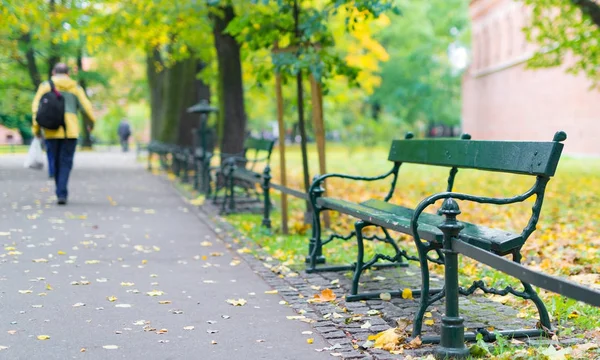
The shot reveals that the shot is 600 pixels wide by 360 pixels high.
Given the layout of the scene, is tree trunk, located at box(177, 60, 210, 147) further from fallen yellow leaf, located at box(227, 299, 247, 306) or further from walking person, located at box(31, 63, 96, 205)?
fallen yellow leaf, located at box(227, 299, 247, 306)

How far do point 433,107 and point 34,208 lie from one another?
48952 millimetres

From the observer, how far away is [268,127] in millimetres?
65625

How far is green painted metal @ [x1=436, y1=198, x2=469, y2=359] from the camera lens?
14.3ft

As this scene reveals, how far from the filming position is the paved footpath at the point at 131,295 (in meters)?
4.67

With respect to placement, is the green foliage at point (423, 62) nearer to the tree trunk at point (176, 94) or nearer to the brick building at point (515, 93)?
the brick building at point (515, 93)

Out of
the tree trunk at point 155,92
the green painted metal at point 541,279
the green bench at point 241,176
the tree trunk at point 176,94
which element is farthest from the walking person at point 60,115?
the tree trunk at point 155,92

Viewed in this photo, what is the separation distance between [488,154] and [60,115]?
7.81m

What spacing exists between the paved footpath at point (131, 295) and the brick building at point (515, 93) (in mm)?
25127

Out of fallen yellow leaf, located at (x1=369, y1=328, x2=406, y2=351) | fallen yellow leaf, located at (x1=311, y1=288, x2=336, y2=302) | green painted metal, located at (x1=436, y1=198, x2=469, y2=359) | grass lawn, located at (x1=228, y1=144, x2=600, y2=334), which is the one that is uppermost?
green painted metal, located at (x1=436, y1=198, x2=469, y2=359)

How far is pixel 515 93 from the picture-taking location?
4581cm

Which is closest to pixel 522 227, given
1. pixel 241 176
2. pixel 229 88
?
pixel 241 176

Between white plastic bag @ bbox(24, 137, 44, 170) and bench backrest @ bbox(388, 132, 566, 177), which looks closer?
bench backrest @ bbox(388, 132, 566, 177)

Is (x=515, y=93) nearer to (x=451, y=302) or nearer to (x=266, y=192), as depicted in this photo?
(x=266, y=192)

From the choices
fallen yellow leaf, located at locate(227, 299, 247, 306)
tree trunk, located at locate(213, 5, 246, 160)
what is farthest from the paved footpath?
tree trunk, located at locate(213, 5, 246, 160)
